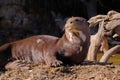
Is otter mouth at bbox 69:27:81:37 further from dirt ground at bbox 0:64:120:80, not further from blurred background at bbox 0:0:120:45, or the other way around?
blurred background at bbox 0:0:120:45

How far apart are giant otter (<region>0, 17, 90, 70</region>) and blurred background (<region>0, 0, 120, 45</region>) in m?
9.81

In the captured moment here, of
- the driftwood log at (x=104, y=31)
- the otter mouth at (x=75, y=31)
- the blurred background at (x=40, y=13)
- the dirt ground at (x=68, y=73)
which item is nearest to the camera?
the dirt ground at (x=68, y=73)

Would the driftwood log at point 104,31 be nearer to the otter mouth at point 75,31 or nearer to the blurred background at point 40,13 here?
the otter mouth at point 75,31

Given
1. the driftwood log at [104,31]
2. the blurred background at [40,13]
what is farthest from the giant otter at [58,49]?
the blurred background at [40,13]

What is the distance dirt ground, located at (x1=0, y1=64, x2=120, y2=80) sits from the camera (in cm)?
509

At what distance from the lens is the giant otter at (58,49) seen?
544 cm

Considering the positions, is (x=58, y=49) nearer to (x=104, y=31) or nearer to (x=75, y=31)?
(x=75, y=31)

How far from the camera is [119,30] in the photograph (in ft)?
25.2

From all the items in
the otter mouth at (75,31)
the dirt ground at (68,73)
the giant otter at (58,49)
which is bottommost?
the dirt ground at (68,73)

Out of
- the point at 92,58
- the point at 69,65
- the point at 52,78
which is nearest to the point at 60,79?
the point at 52,78

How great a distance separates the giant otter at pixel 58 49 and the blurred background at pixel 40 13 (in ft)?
32.2

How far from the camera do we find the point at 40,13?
17766mm

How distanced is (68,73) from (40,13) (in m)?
12.7

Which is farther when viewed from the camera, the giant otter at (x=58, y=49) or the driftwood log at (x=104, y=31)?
the driftwood log at (x=104, y=31)
